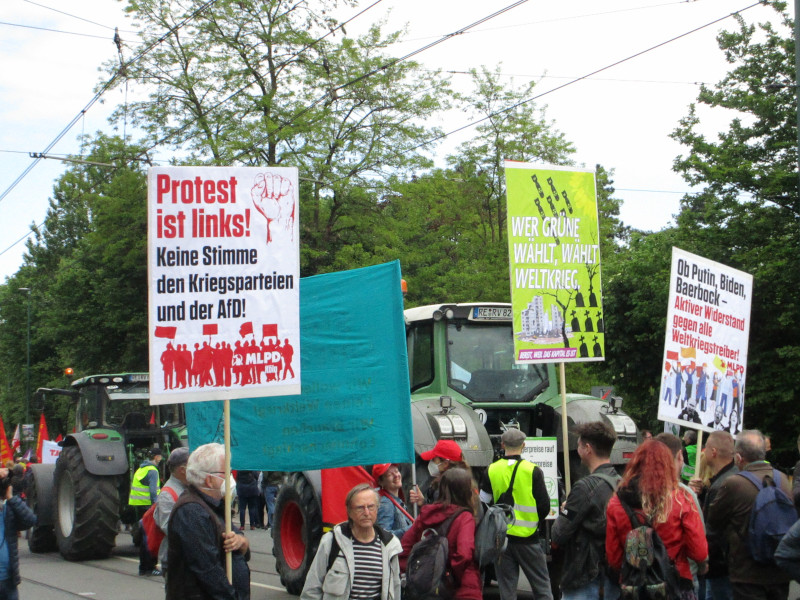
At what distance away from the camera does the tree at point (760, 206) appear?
1878 cm

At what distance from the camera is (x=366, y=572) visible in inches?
196

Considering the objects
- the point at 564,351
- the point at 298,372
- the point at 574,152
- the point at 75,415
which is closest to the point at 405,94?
the point at 574,152

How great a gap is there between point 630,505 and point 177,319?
2758 millimetres

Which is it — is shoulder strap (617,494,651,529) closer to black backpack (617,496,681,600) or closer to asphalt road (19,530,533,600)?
black backpack (617,496,681,600)

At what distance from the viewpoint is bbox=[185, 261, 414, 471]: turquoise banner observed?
7383mm

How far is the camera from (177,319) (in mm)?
5770

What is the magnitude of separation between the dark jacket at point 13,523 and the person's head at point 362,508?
295 centimetres

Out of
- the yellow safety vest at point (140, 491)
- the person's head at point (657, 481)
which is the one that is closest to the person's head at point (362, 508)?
the person's head at point (657, 481)

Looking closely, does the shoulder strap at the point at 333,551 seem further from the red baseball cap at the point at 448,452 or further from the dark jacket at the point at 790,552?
the dark jacket at the point at 790,552

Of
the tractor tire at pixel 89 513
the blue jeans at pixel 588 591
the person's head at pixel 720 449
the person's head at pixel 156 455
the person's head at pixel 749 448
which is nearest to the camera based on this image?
the blue jeans at pixel 588 591

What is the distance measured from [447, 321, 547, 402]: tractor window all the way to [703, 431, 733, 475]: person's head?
10.5ft

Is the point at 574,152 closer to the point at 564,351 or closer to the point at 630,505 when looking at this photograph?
the point at 564,351

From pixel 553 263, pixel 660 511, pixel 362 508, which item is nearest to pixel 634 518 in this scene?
pixel 660 511

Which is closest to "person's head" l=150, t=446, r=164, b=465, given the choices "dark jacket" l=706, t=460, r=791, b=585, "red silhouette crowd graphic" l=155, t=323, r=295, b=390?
"red silhouette crowd graphic" l=155, t=323, r=295, b=390
